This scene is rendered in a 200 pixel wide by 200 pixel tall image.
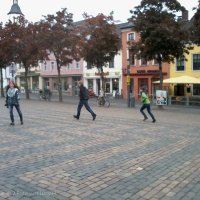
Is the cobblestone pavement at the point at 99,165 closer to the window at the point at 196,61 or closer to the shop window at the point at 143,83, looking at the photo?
the window at the point at 196,61

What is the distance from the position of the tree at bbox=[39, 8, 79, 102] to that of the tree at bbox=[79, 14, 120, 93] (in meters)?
0.89

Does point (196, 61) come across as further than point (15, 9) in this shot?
No

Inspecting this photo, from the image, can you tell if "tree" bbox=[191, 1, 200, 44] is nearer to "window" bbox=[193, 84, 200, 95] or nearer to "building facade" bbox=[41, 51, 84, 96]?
"window" bbox=[193, 84, 200, 95]

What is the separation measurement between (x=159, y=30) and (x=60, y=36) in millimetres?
10338

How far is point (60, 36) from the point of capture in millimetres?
29000

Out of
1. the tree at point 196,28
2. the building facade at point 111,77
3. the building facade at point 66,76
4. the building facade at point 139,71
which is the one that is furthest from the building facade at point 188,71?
the building facade at point 66,76

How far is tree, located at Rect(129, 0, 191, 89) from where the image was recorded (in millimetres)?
21656

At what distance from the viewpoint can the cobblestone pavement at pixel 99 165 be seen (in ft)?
16.5

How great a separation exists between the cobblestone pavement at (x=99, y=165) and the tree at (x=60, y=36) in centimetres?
1921

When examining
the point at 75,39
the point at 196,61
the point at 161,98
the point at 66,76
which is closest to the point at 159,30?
the point at 161,98

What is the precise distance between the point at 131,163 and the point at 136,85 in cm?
3325

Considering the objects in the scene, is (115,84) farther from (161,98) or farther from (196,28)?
(196,28)

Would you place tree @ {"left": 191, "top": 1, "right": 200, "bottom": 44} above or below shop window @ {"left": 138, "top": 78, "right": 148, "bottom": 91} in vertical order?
above

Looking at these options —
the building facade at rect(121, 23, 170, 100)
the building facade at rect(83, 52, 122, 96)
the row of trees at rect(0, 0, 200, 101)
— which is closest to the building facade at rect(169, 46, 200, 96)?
the building facade at rect(121, 23, 170, 100)
